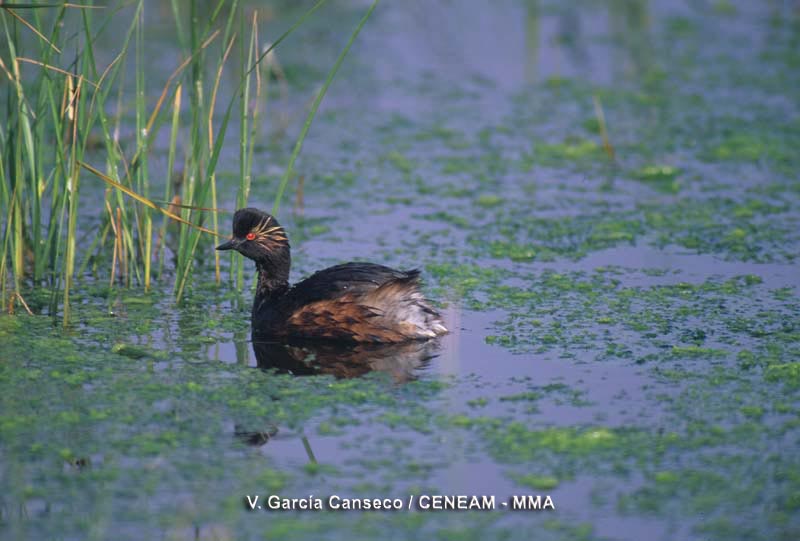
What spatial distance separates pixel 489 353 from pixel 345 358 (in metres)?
0.86

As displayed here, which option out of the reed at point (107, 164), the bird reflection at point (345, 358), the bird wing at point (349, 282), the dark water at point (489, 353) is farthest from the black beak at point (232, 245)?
the bird reflection at point (345, 358)

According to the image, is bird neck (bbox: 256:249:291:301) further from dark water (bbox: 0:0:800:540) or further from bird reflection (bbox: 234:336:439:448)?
bird reflection (bbox: 234:336:439:448)

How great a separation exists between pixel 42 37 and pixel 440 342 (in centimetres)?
296

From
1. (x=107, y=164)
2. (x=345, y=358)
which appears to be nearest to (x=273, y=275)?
(x=345, y=358)

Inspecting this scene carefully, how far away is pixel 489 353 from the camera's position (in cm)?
750

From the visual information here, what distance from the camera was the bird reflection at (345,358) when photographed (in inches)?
287

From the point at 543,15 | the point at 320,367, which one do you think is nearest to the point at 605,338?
the point at 320,367

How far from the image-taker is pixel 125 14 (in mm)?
15109

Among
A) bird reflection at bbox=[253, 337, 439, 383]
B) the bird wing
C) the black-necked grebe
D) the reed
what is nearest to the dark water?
bird reflection at bbox=[253, 337, 439, 383]

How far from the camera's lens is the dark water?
549 cm

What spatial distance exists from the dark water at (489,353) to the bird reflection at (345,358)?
0.09 feet

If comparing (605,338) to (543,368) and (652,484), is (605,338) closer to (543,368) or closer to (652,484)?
(543,368)

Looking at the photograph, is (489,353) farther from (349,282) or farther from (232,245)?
(232,245)

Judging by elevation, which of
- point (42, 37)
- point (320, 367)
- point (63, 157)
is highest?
point (42, 37)
